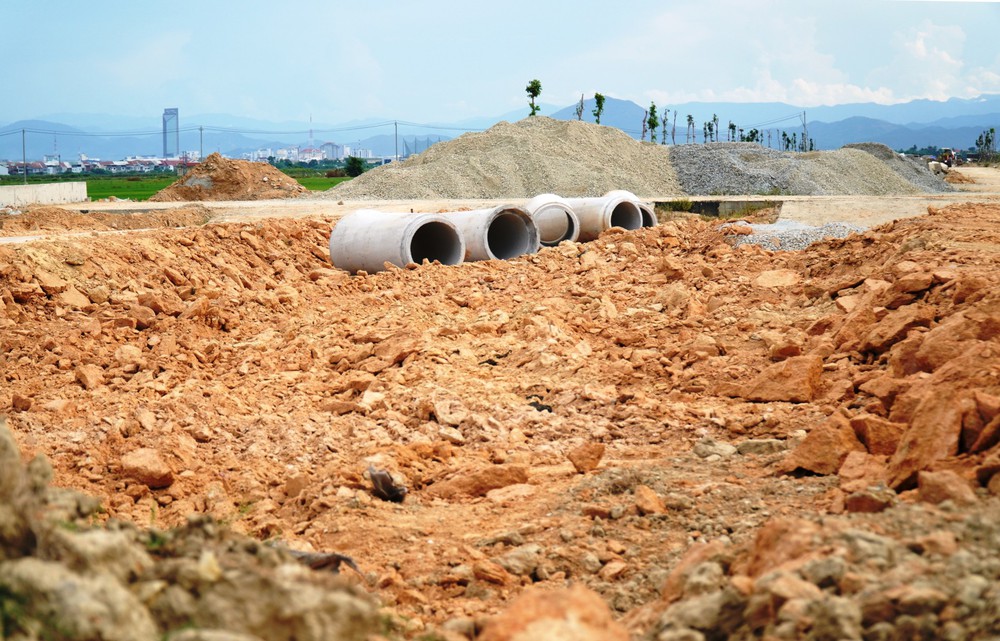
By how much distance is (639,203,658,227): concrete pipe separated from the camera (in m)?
18.3

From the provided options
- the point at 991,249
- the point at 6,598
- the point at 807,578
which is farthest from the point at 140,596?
the point at 991,249

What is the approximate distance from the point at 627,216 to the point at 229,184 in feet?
58.8

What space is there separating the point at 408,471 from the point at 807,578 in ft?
13.6

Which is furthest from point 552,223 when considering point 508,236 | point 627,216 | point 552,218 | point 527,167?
point 527,167

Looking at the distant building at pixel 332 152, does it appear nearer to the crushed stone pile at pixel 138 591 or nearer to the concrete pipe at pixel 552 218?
the concrete pipe at pixel 552 218

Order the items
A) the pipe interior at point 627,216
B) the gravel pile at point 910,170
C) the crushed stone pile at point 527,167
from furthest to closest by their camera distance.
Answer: the gravel pile at point 910,170
the crushed stone pile at point 527,167
the pipe interior at point 627,216

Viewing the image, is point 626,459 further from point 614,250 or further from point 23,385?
point 614,250

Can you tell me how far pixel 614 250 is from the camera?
14.4 metres

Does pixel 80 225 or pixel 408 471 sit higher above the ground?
pixel 80 225

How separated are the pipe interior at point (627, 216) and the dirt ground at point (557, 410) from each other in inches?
137

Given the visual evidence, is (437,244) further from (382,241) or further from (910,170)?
(910,170)

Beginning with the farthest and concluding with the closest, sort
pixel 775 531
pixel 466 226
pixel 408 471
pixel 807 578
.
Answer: pixel 466 226, pixel 408 471, pixel 775 531, pixel 807 578

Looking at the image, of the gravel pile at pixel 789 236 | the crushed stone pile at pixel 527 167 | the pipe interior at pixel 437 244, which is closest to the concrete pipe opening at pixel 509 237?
the pipe interior at pixel 437 244

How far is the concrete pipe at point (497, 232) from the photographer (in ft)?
49.8
